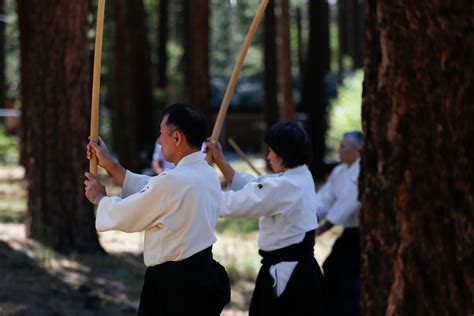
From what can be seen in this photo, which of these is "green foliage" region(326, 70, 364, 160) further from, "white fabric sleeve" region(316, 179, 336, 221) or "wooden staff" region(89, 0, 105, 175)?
"wooden staff" region(89, 0, 105, 175)

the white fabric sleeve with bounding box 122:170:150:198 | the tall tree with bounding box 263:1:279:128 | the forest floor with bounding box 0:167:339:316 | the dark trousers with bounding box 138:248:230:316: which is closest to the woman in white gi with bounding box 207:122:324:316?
the white fabric sleeve with bounding box 122:170:150:198

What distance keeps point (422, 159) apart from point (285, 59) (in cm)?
1716

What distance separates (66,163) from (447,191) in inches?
300

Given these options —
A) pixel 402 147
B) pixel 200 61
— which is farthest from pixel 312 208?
pixel 200 61

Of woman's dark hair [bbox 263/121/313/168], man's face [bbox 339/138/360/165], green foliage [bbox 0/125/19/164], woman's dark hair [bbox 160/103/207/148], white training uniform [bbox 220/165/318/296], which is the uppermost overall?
woman's dark hair [bbox 160/103/207/148]

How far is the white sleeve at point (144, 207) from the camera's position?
16.0 feet

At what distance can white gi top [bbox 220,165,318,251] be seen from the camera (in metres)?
5.98

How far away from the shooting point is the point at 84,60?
424 inches

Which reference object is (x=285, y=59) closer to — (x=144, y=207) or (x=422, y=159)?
(x=144, y=207)

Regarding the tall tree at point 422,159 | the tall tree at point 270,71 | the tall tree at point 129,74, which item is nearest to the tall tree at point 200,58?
the tall tree at point 129,74

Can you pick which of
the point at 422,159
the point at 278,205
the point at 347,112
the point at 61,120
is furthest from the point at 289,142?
the point at 347,112

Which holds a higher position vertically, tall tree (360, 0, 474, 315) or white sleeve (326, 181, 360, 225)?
tall tree (360, 0, 474, 315)

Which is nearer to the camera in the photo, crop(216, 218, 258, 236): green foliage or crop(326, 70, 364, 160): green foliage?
crop(216, 218, 258, 236): green foliage

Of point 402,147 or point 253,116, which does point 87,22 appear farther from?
point 253,116
